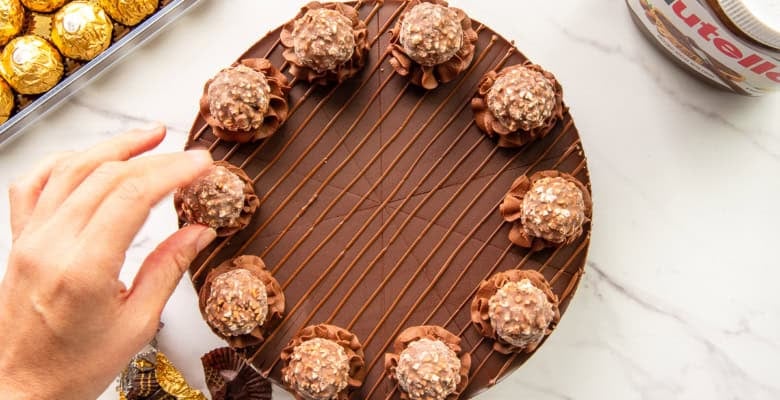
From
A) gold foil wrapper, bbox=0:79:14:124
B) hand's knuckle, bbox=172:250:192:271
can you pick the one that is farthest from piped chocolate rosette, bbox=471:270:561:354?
gold foil wrapper, bbox=0:79:14:124

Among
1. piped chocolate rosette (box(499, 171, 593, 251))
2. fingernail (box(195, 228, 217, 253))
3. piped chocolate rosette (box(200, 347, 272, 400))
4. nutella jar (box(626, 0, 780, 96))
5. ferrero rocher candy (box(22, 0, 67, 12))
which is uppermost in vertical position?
nutella jar (box(626, 0, 780, 96))

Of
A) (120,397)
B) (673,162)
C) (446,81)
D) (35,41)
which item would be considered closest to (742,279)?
(673,162)

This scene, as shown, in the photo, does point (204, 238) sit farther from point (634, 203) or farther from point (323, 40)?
point (634, 203)

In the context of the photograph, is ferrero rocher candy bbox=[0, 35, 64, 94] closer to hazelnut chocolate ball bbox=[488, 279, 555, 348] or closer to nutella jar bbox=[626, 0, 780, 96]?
hazelnut chocolate ball bbox=[488, 279, 555, 348]

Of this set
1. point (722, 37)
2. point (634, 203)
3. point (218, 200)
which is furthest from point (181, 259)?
point (722, 37)

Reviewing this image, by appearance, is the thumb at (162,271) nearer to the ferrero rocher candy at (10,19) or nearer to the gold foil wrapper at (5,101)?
the gold foil wrapper at (5,101)
